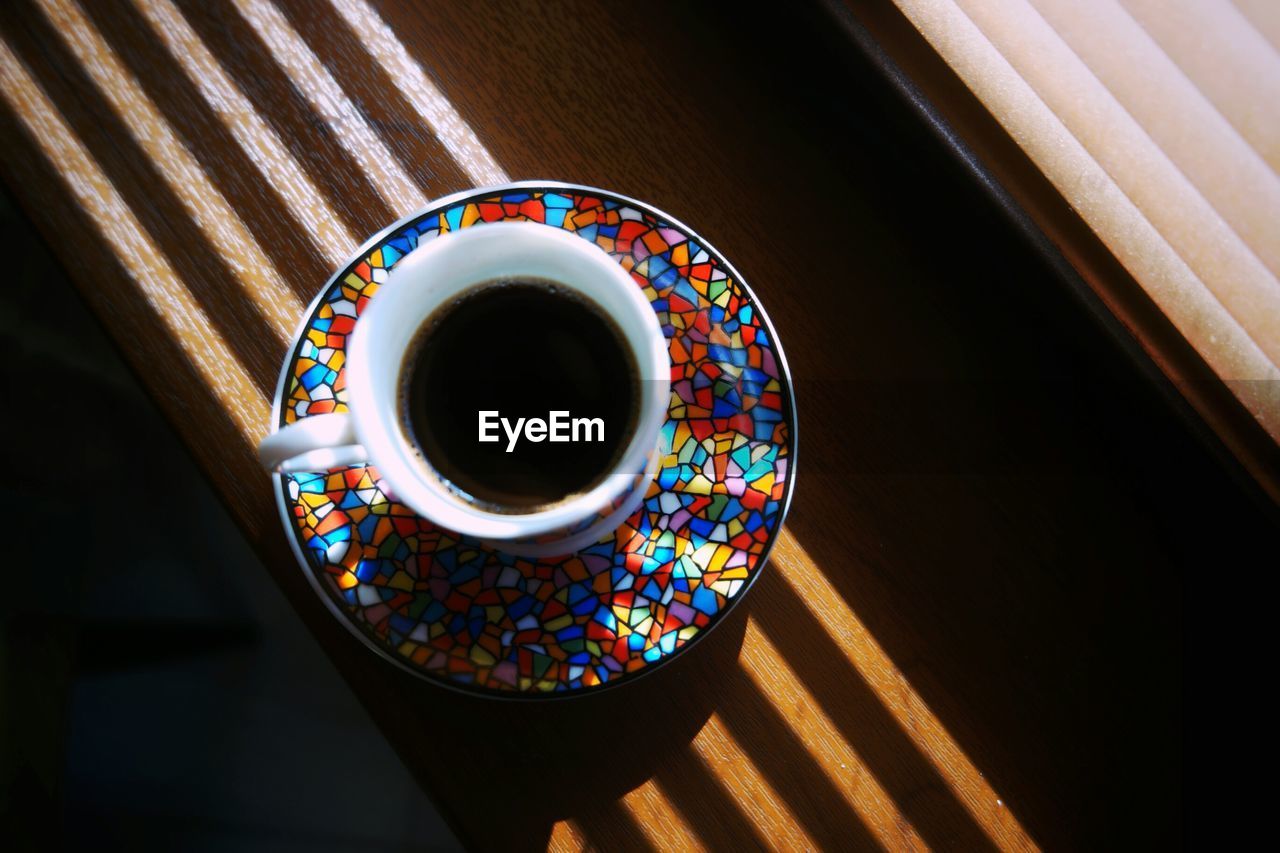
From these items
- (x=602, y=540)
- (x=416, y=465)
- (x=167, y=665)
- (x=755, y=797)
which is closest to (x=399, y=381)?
(x=416, y=465)

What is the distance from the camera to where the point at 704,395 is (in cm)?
61

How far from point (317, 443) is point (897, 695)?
1.46ft

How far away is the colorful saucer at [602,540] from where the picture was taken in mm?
587

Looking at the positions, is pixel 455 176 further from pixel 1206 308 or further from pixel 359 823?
pixel 359 823

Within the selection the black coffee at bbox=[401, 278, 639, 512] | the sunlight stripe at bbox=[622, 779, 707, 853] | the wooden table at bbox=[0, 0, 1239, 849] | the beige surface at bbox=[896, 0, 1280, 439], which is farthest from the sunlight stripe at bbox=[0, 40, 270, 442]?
the beige surface at bbox=[896, 0, 1280, 439]

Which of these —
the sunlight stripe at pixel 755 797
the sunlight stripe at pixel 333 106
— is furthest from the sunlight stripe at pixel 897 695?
the sunlight stripe at pixel 333 106

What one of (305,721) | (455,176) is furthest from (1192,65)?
(305,721)

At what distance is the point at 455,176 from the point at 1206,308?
1.70 ft

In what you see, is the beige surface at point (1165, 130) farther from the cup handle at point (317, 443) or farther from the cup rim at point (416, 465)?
the cup handle at point (317, 443)

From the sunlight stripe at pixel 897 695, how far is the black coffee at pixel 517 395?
0.17 meters

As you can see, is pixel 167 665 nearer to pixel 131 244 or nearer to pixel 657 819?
pixel 131 244

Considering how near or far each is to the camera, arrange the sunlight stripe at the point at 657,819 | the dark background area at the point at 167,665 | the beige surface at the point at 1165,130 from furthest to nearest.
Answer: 1. the dark background area at the point at 167,665
2. the sunlight stripe at the point at 657,819
3. the beige surface at the point at 1165,130

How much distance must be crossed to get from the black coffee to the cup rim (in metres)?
0.05

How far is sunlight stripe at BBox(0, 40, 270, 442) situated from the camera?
0.66 meters
